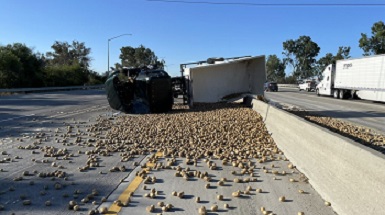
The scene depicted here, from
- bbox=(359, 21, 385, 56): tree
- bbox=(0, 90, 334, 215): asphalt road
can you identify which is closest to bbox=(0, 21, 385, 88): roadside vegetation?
bbox=(359, 21, 385, 56): tree

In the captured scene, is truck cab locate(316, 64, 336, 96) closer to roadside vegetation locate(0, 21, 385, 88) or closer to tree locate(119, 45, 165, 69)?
roadside vegetation locate(0, 21, 385, 88)

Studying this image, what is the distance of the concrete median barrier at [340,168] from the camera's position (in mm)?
4000

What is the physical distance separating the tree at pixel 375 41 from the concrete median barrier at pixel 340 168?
180 feet

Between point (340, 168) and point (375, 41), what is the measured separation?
58382 millimetres

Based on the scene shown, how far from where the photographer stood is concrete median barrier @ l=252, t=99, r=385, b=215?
13.1ft

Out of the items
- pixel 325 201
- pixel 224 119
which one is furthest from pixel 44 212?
pixel 224 119

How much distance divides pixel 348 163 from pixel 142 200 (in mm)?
2710

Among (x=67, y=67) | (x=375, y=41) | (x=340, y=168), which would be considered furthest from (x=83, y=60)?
(x=340, y=168)

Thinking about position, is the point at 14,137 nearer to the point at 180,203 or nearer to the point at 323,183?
the point at 180,203

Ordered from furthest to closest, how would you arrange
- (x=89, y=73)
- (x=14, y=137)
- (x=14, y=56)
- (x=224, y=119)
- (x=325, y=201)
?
(x=89, y=73), (x=14, y=56), (x=224, y=119), (x=14, y=137), (x=325, y=201)

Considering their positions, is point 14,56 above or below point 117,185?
above

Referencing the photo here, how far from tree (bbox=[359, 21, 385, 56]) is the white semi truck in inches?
858

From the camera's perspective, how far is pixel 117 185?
5980 millimetres

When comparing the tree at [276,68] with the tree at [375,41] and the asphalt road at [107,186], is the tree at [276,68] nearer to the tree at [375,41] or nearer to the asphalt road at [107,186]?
the tree at [375,41]
